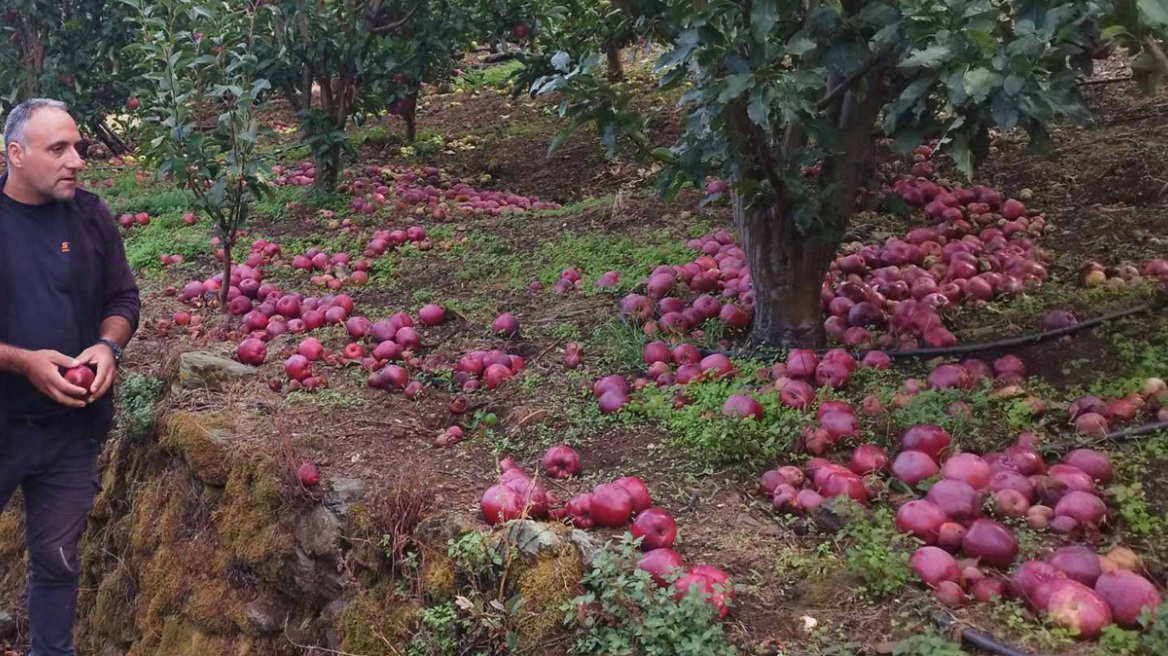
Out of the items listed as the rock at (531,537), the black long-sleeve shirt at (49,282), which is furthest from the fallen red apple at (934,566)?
the black long-sleeve shirt at (49,282)

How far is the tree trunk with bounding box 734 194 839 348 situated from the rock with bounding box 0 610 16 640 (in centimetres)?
388

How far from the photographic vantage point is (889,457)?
11.4 feet

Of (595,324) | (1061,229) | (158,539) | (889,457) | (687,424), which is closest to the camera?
(889,457)

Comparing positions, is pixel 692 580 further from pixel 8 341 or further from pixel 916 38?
pixel 8 341

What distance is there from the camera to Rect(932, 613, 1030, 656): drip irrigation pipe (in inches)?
93.5

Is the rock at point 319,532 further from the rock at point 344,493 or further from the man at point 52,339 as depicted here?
the man at point 52,339

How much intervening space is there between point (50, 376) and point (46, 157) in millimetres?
712

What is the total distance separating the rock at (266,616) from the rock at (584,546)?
55.2 inches

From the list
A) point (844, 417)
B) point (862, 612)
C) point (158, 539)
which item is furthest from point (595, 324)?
point (862, 612)

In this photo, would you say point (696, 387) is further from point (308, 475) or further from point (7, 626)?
point (7, 626)

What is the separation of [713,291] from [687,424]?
5.39 ft

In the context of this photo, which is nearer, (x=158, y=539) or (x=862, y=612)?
(x=862, y=612)

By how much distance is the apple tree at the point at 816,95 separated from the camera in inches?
111

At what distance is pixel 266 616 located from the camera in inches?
147
